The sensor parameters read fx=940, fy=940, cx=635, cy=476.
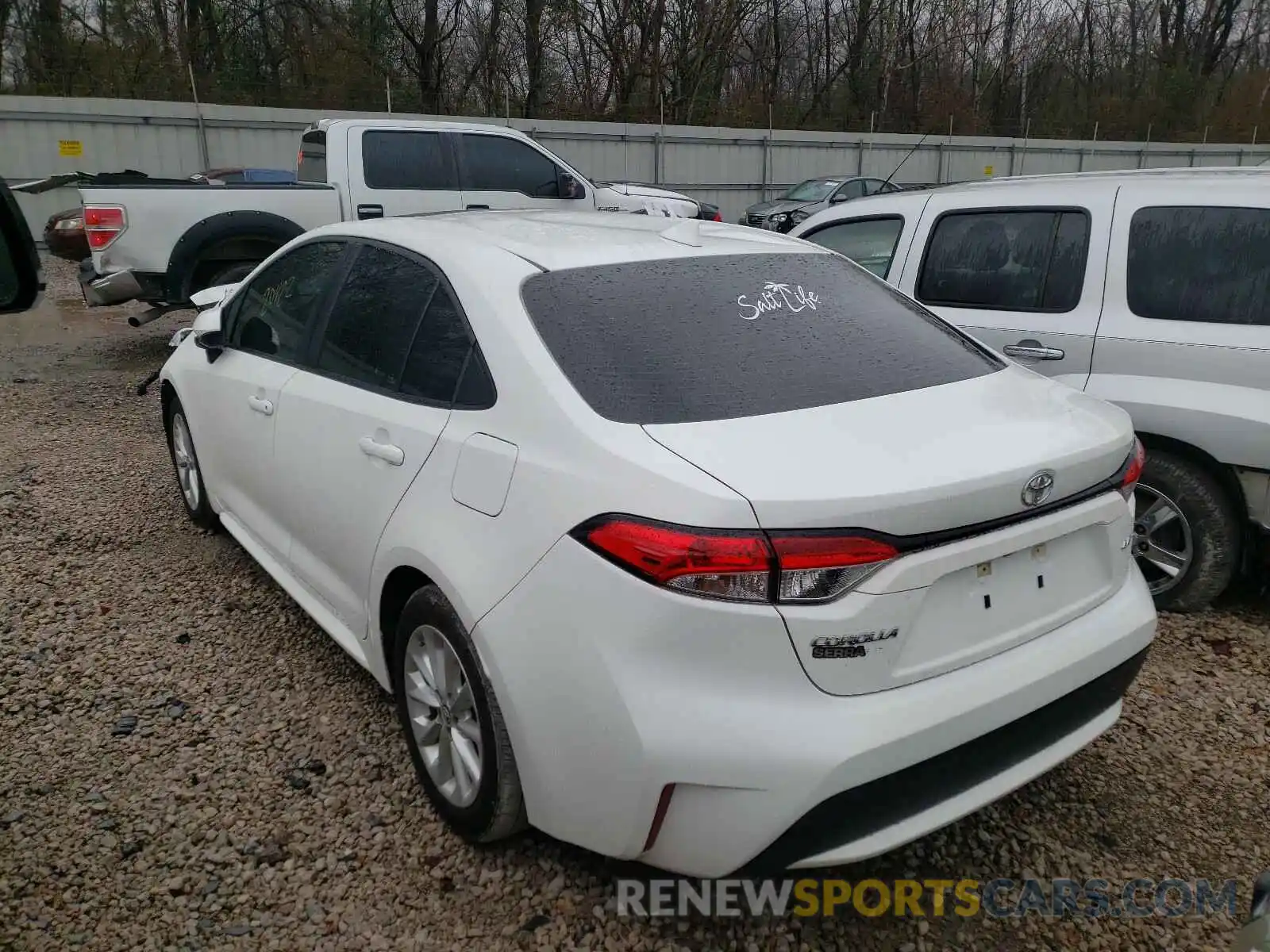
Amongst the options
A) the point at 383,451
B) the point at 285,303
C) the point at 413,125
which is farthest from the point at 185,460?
the point at 413,125

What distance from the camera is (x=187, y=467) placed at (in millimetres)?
4598

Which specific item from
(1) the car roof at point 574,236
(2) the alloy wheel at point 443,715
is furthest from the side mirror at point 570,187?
→ (2) the alloy wheel at point 443,715

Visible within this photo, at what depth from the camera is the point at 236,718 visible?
311 cm

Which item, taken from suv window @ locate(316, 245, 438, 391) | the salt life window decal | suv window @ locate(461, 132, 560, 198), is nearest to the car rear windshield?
the salt life window decal

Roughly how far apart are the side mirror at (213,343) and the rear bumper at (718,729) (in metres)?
2.42

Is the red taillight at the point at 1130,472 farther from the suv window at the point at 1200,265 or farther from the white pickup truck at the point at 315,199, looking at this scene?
the white pickup truck at the point at 315,199

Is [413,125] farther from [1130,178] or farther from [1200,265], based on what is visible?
[1200,265]

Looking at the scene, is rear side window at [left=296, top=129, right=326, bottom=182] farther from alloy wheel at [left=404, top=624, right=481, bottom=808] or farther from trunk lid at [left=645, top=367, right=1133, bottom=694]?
trunk lid at [left=645, top=367, right=1133, bottom=694]

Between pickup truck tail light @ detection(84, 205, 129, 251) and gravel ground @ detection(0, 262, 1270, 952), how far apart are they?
416cm

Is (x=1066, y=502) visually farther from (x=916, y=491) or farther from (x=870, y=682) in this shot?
(x=870, y=682)

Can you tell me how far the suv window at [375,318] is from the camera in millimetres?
2756

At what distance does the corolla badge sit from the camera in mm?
2062

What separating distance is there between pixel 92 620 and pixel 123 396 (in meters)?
4.45

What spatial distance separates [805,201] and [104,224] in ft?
46.5
